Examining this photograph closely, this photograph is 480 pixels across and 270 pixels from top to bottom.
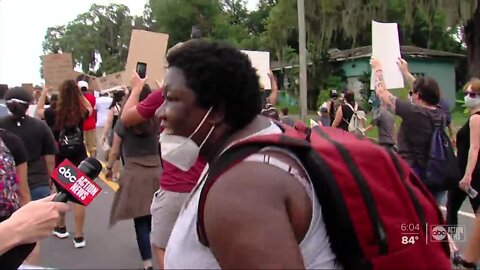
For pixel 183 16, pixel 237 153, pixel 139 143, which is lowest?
pixel 139 143

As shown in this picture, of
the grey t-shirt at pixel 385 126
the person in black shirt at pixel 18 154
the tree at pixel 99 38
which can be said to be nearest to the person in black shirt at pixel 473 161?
the grey t-shirt at pixel 385 126

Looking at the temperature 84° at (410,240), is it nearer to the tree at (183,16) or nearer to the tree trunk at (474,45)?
the tree trunk at (474,45)

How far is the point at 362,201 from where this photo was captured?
1.46 metres

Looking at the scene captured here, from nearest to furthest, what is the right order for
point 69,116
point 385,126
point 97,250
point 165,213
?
1. point 165,213
2. point 97,250
3. point 69,116
4. point 385,126

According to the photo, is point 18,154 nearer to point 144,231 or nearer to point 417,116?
point 144,231

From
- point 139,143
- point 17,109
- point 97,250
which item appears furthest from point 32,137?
point 97,250

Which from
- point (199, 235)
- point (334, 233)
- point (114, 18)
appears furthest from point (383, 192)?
point (114, 18)

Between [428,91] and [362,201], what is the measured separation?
3.80m

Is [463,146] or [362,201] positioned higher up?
[362,201]

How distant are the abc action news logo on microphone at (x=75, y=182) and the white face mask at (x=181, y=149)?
0.47 m

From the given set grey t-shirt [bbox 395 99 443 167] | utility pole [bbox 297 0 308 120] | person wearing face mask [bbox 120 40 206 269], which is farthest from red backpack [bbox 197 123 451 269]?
utility pole [bbox 297 0 308 120]

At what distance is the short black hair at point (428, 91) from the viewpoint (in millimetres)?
4996

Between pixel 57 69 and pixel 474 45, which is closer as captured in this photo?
pixel 57 69

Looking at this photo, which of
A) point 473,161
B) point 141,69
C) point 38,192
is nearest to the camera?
point 141,69
